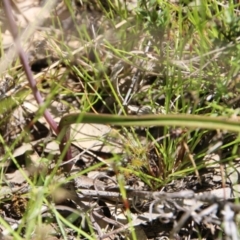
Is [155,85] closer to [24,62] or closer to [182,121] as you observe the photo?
[24,62]

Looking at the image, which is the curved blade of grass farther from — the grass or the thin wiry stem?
the thin wiry stem

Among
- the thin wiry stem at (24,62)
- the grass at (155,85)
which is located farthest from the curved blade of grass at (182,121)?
the thin wiry stem at (24,62)

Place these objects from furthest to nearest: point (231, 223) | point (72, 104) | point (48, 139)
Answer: point (72, 104), point (48, 139), point (231, 223)

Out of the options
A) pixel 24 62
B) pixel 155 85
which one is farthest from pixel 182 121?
pixel 155 85

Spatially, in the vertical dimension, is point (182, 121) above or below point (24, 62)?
below

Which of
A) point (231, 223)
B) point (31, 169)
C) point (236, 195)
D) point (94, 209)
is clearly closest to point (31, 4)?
point (31, 169)

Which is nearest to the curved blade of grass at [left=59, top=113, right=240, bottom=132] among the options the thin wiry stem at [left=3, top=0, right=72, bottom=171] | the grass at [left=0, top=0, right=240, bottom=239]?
the grass at [left=0, top=0, right=240, bottom=239]

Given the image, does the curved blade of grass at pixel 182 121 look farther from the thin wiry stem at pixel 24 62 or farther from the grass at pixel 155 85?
the thin wiry stem at pixel 24 62

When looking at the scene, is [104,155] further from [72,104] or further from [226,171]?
[226,171]
